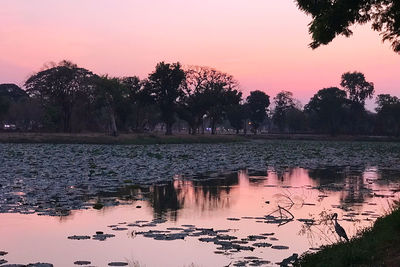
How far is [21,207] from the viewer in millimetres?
15742

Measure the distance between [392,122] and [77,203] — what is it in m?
120

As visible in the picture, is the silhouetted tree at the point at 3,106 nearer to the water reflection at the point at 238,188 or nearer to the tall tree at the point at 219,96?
the tall tree at the point at 219,96

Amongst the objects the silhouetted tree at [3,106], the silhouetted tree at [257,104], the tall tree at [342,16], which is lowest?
the tall tree at [342,16]

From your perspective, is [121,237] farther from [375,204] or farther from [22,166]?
[22,166]

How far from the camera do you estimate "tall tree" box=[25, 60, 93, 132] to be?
83062 millimetres

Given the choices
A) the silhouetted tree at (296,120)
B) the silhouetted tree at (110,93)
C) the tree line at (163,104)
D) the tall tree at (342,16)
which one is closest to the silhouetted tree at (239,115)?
the tree line at (163,104)

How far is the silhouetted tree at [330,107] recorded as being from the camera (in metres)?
124

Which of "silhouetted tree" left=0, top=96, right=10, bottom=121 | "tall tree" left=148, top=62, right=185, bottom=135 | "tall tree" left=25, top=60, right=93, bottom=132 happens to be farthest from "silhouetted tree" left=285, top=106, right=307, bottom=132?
"silhouetted tree" left=0, top=96, right=10, bottom=121

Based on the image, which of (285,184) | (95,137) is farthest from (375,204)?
(95,137)

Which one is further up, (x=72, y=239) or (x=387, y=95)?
(x=387, y=95)

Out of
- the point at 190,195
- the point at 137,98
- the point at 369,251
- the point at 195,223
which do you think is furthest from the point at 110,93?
the point at 369,251

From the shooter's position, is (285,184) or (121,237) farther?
(285,184)

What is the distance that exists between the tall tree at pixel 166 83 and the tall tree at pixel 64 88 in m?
12.8

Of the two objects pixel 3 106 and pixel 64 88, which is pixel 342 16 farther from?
pixel 3 106
